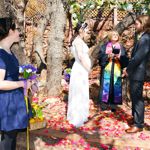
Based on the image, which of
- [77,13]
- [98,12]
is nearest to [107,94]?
[77,13]

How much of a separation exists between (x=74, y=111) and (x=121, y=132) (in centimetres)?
112

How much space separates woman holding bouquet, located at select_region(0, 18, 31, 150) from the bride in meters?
2.77

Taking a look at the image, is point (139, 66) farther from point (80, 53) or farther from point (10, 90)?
point (10, 90)

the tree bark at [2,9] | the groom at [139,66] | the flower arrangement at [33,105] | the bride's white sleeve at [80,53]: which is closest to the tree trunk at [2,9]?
the tree bark at [2,9]

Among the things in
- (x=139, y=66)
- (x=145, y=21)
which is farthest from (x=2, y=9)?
(x=139, y=66)

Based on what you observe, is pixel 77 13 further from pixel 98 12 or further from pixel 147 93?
pixel 98 12

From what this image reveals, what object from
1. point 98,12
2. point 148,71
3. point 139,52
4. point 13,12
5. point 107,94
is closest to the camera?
point 139,52

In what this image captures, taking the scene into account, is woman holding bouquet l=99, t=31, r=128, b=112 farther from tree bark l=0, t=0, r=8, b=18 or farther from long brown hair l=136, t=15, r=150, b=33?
tree bark l=0, t=0, r=8, b=18

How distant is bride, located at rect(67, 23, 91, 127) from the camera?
7.21 meters

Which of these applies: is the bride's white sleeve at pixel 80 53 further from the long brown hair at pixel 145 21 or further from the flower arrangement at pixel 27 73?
the flower arrangement at pixel 27 73

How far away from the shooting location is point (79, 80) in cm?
737

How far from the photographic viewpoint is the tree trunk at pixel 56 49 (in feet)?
31.1

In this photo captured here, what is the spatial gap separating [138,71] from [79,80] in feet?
4.47

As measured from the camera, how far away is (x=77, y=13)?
417 centimetres
